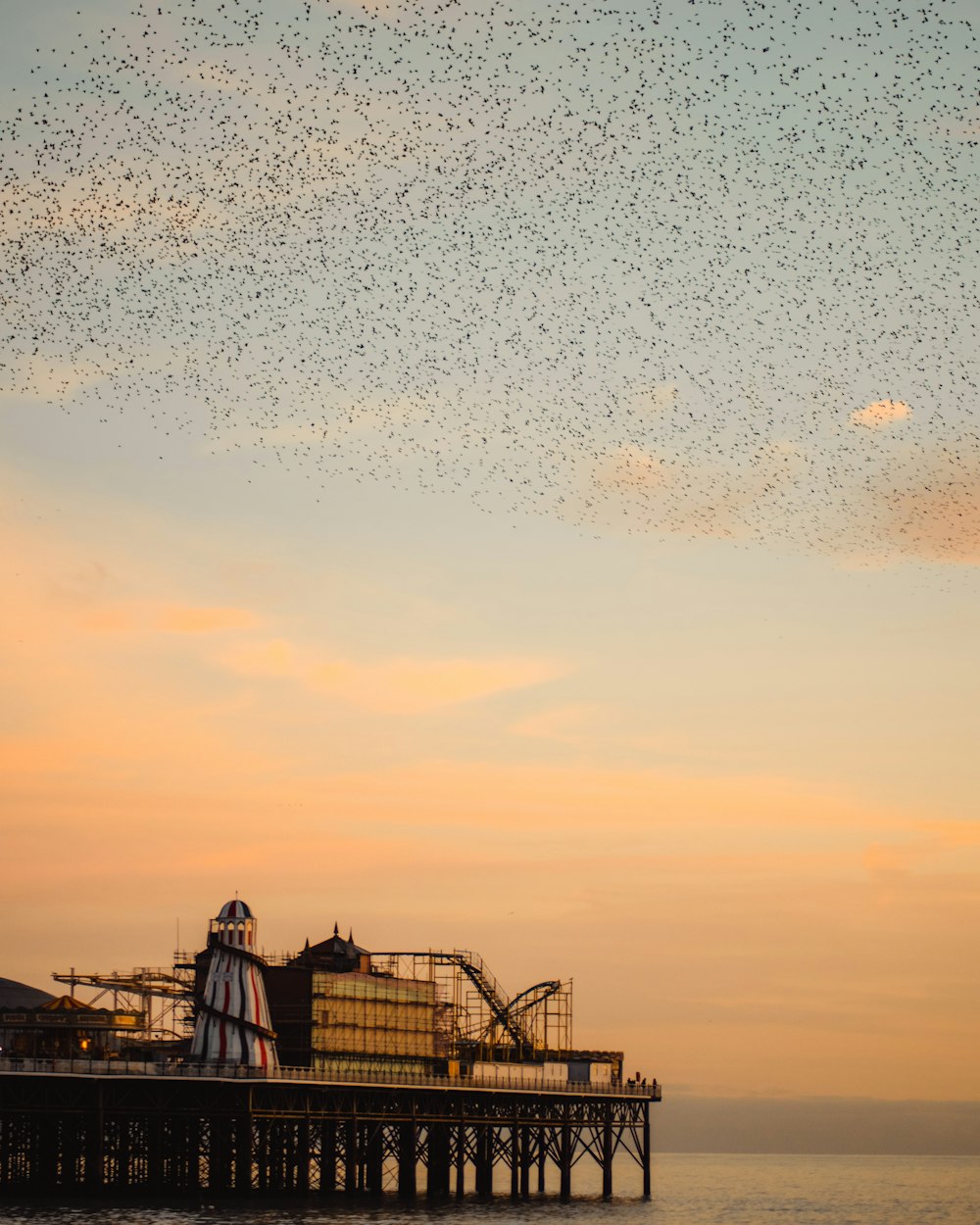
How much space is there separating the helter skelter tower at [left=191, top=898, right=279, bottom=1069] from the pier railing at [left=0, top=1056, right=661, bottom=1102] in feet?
3.19

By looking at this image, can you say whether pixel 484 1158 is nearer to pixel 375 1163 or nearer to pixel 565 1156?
pixel 565 1156

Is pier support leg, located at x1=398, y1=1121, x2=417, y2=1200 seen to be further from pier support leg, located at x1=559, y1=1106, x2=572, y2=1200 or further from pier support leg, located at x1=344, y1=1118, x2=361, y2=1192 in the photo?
pier support leg, located at x1=559, y1=1106, x2=572, y2=1200

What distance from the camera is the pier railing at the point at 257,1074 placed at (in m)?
89.3

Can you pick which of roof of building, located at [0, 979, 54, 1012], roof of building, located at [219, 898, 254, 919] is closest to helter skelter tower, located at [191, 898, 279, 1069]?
roof of building, located at [219, 898, 254, 919]

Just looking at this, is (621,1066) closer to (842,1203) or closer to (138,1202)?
(138,1202)

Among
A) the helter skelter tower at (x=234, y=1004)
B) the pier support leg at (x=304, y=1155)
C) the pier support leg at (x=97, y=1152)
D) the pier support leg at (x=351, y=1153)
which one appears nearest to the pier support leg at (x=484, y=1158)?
the pier support leg at (x=351, y=1153)

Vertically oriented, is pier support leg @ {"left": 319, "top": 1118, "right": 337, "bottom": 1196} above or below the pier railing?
below

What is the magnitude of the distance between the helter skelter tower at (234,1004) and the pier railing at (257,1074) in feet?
3.19

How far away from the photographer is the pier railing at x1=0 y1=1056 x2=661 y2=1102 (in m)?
89.3

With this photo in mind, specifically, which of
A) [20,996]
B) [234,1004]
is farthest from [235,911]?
[20,996]

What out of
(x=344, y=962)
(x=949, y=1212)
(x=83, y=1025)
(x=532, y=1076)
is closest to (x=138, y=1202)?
(x=83, y=1025)

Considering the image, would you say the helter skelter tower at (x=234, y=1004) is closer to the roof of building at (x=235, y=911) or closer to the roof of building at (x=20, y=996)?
the roof of building at (x=235, y=911)

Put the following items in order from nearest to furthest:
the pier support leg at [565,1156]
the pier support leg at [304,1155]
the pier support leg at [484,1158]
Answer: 1. the pier support leg at [304,1155]
2. the pier support leg at [565,1156]
3. the pier support leg at [484,1158]

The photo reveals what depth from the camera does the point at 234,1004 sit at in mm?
94625
